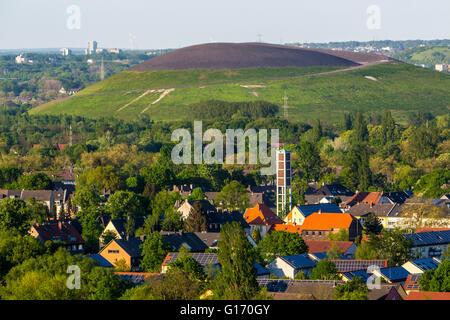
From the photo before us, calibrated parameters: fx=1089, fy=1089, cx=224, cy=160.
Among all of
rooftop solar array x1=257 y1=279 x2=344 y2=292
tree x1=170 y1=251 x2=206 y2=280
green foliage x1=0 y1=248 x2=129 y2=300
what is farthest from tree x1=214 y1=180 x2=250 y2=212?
rooftop solar array x1=257 y1=279 x2=344 y2=292

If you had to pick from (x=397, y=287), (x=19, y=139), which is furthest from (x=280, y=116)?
(x=397, y=287)

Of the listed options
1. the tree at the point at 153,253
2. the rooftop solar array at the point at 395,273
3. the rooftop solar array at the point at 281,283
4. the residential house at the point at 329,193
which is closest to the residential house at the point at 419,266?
the rooftop solar array at the point at 395,273

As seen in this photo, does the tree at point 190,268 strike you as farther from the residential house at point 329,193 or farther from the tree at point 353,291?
the residential house at point 329,193

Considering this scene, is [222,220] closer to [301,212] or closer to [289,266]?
[301,212]

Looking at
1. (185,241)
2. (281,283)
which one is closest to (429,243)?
(185,241)

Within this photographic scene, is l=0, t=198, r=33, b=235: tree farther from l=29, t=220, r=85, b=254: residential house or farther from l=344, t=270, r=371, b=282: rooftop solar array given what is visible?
l=344, t=270, r=371, b=282: rooftop solar array

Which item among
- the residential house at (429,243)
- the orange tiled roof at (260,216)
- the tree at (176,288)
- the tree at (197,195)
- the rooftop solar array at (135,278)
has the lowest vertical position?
the tree at (197,195)
